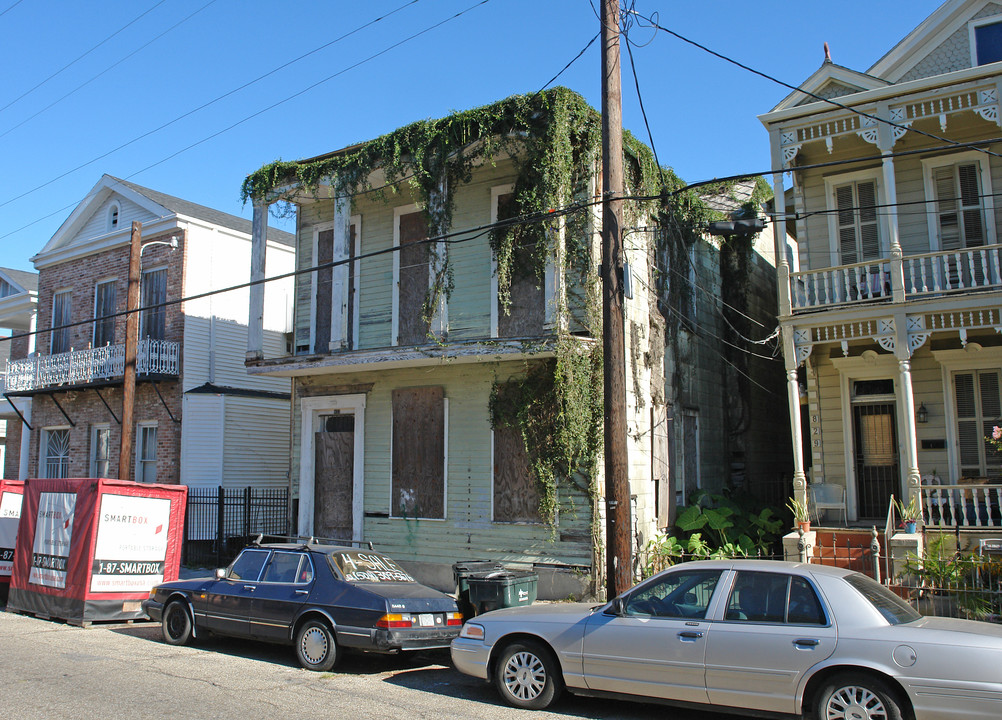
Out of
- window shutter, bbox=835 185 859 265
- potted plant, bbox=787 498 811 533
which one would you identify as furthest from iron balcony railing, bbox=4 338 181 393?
window shutter, bbox=835 185 859 265

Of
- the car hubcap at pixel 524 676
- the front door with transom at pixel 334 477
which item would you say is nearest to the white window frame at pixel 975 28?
the car hubcap at pixel 524 676

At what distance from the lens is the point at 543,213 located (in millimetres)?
11891

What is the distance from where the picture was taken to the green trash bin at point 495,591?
9.78 metres

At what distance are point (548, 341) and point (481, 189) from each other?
148 inches

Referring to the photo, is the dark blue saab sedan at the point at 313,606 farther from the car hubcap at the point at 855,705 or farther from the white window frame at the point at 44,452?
the white window frame at the point at 44,452

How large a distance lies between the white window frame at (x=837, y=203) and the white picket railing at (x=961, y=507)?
14.1 ft

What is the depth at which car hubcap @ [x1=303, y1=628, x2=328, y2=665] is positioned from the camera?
870 centimetres

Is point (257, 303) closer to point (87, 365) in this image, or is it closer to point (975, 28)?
point (87, 365)

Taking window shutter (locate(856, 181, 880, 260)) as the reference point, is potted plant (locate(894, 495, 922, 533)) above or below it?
below

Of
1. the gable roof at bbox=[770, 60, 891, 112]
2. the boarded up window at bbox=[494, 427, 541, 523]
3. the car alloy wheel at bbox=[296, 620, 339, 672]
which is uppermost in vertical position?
the gable roof at bbox=[770, 60, 891, 112]

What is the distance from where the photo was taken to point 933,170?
14.0 meters

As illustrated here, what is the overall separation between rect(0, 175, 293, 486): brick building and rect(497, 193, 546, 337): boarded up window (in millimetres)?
9287

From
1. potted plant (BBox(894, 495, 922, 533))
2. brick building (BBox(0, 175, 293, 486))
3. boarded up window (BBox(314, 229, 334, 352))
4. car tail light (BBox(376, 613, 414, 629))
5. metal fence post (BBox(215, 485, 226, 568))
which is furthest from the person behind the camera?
brick building (BBox(0, 175, 293, 486))

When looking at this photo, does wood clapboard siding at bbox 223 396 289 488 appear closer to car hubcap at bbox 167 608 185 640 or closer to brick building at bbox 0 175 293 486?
brick building at bbox 0 175 293 486
